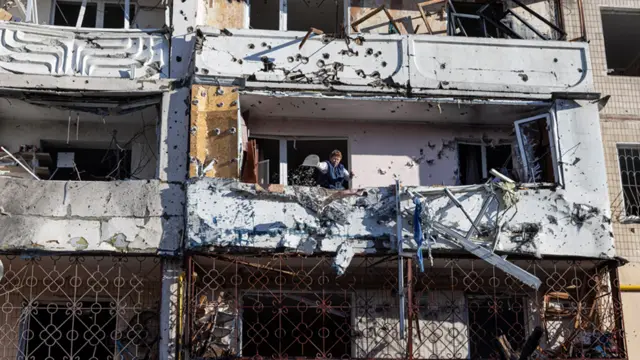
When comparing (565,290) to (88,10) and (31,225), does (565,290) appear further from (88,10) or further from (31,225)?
(88,10)

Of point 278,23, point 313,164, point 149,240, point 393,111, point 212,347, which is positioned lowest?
point 212,347

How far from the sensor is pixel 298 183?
13789 millimetres

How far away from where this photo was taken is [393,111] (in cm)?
1347

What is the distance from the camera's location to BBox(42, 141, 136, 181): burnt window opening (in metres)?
13.9

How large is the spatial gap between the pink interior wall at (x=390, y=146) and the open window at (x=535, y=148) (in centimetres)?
109

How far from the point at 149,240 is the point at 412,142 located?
453 cm

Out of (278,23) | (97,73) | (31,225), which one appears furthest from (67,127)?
(278,23)

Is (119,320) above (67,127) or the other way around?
the other way around

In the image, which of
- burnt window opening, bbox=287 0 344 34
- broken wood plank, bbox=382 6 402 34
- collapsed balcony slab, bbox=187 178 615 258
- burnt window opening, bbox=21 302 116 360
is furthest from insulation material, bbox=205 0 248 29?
burnt window opening, bbox=21 302 116 360

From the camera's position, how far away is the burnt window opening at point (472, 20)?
46.9ft

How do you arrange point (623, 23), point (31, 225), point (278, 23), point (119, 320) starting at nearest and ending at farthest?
point (31, 225) < point (119, 320) < point (278, 23) < point (623, 23)

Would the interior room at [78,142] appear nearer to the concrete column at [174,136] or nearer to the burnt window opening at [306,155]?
the concrete column at [174,136]

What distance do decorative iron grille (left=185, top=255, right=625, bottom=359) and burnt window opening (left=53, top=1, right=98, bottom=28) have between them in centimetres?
460

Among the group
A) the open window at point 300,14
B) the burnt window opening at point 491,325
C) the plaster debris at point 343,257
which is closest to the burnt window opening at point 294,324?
the plaster debris at point 343,257
